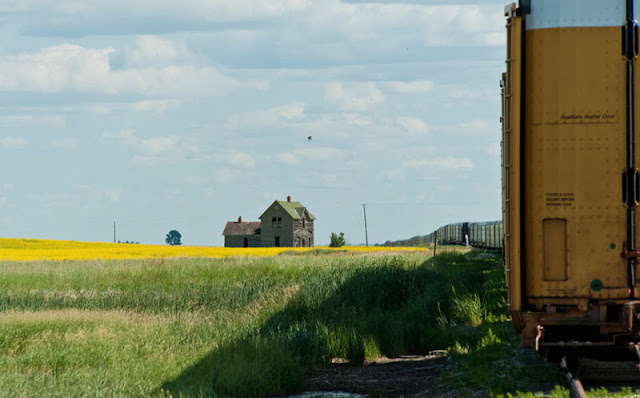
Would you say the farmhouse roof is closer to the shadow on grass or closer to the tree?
the tree

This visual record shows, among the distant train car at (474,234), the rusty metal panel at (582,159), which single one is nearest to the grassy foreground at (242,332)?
the rusty metal panel at (582,159)

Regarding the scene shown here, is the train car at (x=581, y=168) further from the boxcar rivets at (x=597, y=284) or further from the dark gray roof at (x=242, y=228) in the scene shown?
the dark gray roof at (x=242, y=228)

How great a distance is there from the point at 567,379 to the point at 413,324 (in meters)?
7.60

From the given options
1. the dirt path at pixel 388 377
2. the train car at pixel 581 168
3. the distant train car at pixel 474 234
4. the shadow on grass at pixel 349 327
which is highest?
the train car at pixel 581 168

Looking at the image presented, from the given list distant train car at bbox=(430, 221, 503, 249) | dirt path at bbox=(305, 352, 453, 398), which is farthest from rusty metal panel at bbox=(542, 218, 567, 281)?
distant train car at bbox=(430, 221, 503, 249)

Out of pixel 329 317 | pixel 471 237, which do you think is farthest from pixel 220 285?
pixel 471 237

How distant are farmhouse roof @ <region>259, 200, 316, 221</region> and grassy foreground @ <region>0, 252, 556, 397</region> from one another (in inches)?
3049

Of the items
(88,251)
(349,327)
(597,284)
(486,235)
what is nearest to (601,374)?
(597,284)

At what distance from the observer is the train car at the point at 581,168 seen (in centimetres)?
924

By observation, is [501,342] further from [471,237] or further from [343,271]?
[471,237]

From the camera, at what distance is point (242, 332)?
16.1m

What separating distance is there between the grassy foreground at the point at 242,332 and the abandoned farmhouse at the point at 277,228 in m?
77.2

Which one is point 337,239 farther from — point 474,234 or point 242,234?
point 474,234

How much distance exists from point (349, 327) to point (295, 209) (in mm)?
94745
